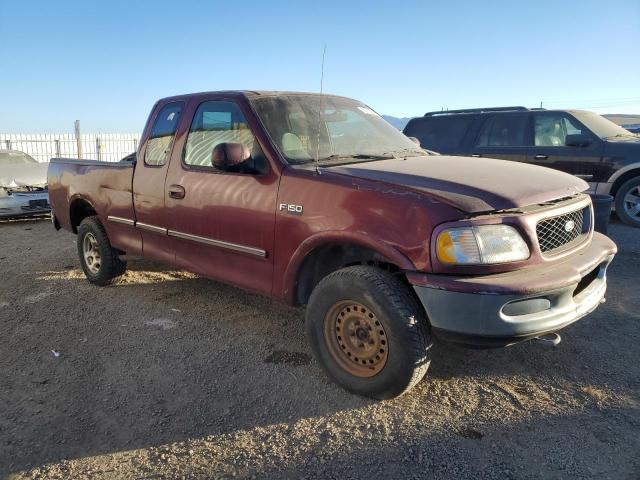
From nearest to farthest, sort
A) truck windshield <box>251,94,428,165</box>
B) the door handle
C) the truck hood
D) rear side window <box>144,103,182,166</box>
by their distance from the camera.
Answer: the truck hood
truck windshield <box>251,94,428,165</box>
the door handle
rear side window <box>144,103,182,166</box>

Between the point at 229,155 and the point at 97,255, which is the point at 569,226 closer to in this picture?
the point at 229,155

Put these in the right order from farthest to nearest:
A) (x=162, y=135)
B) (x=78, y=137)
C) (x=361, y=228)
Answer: (x=78, y=137)
(x=162, y=135)
(x=361, y=228)

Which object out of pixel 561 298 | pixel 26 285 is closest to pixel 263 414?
pixel 561 298

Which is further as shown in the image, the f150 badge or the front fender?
the f150 badge

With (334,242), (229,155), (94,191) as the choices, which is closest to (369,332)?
(334,242)

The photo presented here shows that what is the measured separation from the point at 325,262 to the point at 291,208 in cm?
48

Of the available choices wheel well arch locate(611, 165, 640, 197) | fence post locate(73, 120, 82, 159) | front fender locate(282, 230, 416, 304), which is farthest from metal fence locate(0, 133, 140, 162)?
front fender locate(282, 230, 416, 304)

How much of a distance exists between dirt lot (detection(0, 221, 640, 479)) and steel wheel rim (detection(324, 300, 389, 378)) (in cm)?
20

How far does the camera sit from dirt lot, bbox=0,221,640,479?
2471mm

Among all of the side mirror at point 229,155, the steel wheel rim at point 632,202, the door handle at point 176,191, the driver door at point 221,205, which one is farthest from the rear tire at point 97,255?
the steel wheel rim at point 632,202

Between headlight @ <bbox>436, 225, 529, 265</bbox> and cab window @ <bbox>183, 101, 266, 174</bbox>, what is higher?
cab window @ <bbox>183, 101, 266, 174</bbox>

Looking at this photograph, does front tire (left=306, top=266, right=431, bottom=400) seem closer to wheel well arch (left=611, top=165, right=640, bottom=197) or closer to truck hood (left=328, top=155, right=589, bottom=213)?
truck hood (left=328, top=155, right=589, bottom=213)

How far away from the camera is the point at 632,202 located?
773 cm

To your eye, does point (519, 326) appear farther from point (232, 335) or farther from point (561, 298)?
point (232, 335)
